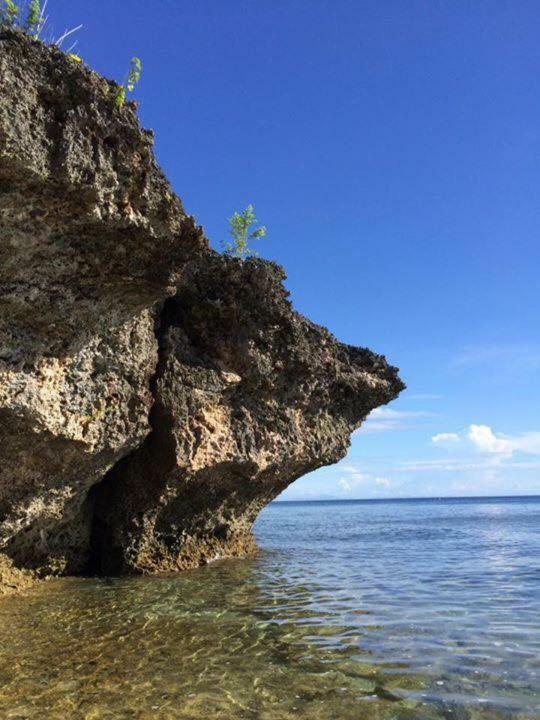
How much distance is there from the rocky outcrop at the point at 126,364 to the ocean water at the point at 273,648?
1.55m

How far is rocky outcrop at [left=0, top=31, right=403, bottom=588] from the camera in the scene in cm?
735

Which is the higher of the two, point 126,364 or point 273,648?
point 126,364

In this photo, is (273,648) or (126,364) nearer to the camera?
(273,648)

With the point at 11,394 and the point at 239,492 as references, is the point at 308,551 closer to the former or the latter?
the point at 239,492

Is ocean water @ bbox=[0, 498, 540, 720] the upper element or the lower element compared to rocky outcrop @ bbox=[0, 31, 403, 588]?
lower

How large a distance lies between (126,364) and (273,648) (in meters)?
5.54

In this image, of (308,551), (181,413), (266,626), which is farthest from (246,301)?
(308,551)

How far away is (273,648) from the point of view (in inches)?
278

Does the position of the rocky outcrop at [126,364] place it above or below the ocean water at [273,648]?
above

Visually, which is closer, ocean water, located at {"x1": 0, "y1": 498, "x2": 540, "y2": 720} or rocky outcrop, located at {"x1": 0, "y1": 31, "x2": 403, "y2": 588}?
ocean water, located at {"x1": 0, "y1": 498, "x2": 540, "y2": 720}

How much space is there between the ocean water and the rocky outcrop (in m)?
1.55

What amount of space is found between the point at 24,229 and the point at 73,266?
86 centimetres

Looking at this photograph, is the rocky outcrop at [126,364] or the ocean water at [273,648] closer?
the ocean water at [273,648]

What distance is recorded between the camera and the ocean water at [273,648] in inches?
212
